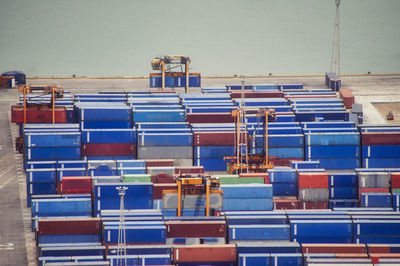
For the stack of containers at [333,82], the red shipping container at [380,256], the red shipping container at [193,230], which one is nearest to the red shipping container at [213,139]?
the red shipping container at [193,230]

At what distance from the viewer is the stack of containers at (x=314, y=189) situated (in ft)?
289

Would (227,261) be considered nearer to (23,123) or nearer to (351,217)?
(351,217)

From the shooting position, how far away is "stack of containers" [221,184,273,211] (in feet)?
274

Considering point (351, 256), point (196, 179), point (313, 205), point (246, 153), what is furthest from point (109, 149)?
point (351, 256)

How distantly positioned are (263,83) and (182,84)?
45.0ft

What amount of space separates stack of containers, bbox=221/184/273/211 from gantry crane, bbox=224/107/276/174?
32.8 ft

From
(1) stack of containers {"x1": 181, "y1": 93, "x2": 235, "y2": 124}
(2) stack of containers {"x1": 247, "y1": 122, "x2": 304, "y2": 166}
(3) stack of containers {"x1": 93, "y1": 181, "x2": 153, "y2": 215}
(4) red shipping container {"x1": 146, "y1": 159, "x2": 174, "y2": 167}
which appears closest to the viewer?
Result: (3) stack of containers {"x1": 93, "y1": 181, "x2": 153, "y2": 215}

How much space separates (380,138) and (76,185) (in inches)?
1095

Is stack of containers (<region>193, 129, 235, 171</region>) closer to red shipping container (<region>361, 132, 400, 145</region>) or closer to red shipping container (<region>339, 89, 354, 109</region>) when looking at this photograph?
red shipping container (<region>361, 132, 400, 145</region>)

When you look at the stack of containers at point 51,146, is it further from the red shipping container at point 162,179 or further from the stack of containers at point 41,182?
the red shipping container at point 162,179

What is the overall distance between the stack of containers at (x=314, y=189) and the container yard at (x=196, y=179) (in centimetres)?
10

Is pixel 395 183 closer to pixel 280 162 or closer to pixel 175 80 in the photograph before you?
pixel 280 162

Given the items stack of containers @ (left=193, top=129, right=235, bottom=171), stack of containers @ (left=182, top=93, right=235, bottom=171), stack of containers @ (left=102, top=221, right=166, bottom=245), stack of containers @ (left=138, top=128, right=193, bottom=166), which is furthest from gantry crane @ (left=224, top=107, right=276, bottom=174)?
stack of containers @ (left=102, top=221, right=166, bottom=245)

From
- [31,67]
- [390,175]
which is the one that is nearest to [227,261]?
[390,175]
